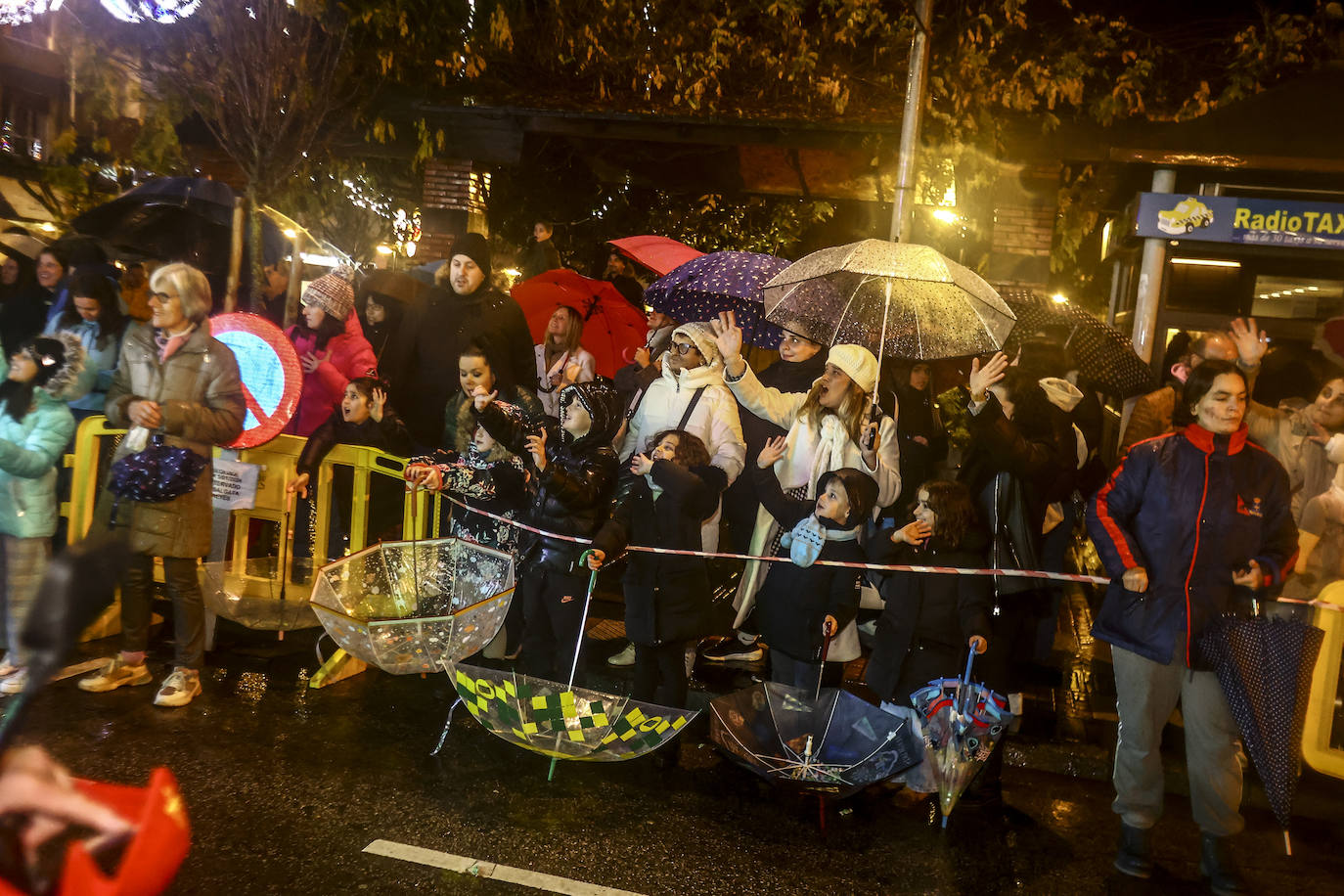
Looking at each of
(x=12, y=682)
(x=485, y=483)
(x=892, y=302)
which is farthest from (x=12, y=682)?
(x=892, y=302)

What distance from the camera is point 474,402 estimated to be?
19.9ft

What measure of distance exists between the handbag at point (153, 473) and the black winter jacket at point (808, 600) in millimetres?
3339

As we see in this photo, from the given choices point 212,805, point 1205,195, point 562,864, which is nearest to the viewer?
point 562,864

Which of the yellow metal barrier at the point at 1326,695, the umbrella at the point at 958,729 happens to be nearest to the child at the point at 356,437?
the umbrella at the point at 958,729

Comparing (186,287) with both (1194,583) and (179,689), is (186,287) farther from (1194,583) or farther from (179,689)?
(1194,583)

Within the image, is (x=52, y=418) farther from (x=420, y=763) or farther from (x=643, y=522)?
(x=643, y=522)

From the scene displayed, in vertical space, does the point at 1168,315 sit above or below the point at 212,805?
above

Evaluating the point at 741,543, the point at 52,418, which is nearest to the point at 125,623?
the point at 52,418

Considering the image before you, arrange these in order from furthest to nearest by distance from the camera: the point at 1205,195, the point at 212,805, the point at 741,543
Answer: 1. the point at 1205,195
2. the point at 741,543
3. the point at 212,805

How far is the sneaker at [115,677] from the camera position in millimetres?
5848

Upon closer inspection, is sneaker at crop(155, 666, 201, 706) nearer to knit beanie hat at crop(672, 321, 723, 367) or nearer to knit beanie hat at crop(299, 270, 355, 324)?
knit beanie hat at crop(299, 270, 355, 324)

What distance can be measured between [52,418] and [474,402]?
7.66 ft

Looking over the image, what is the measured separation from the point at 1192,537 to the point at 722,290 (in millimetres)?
3470

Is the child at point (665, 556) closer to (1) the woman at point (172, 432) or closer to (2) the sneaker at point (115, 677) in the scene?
(1) the woman at point (172, 432)
